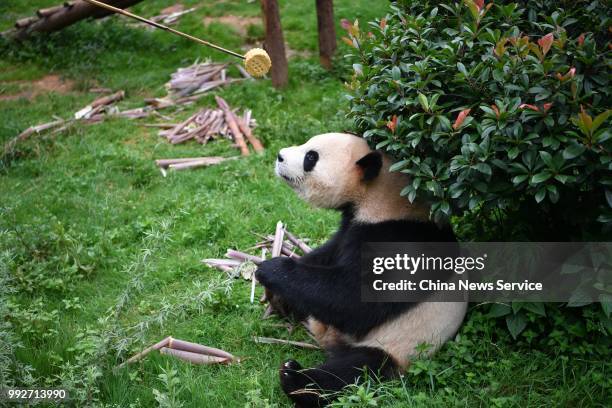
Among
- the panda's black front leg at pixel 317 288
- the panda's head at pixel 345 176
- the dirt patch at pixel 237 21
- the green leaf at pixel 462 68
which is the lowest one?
the dirt patch at pixel 237 21

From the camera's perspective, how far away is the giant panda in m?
3.72

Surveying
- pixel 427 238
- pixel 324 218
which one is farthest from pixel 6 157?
pixel 427 238

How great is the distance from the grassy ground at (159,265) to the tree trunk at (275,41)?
248 mm

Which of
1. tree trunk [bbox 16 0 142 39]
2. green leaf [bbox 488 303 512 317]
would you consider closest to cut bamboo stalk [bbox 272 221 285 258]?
green leaf [bbox 488 303 512 317]

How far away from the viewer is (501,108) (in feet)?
10.6

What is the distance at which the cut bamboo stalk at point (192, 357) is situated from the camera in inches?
160

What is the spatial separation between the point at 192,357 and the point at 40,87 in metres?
7.63

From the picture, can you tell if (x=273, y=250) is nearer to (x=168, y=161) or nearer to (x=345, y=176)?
(x=345, y=176)

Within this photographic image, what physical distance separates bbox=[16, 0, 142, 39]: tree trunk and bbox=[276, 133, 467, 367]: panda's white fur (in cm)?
829

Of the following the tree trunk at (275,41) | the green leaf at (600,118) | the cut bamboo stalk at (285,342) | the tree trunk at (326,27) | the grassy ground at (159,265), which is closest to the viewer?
the green leaf at (600,118)

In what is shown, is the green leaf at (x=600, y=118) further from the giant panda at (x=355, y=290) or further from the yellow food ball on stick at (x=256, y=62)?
the yellow food ball on stick at (x=256, y=62)

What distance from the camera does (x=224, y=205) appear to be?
20.4ft

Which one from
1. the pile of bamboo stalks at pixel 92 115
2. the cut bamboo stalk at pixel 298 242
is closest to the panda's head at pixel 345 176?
the cut bamboo stalk at pixel 298 242

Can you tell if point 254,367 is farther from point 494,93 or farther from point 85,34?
point 85,34
